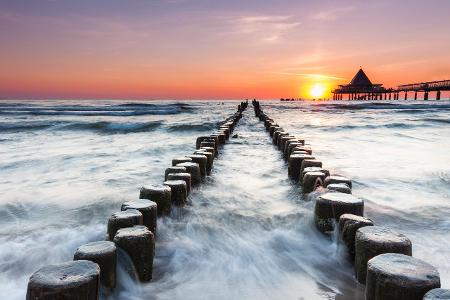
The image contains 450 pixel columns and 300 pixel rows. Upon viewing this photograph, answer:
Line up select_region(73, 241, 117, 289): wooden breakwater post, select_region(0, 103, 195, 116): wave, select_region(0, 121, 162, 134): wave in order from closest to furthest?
select_region(73, 241, 117, 289): wooden breakwater post < select_region(0, 121, 162, 134): wave < select_region(0, 103, 195, 116): wave

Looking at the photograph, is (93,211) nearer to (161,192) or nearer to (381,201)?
(161,192)

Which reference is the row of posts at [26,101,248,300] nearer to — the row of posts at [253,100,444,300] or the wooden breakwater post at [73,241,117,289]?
the wooden breakwater post at [73,241,117,289]

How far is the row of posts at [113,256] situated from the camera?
182 cm

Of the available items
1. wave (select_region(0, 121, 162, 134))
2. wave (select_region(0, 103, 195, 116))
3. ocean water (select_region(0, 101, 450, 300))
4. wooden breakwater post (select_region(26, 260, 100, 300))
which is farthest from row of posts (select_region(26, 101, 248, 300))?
wave (select_region(0, 103, 195, 116))

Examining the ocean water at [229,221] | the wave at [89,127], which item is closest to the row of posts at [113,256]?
the ocean water at [229,221]

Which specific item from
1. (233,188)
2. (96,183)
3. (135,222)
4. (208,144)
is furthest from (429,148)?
(135,222)

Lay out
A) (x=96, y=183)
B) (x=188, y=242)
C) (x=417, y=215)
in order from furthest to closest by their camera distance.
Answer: (x=96, y=183) → (x=417, y=215) → (x=188, y=242)

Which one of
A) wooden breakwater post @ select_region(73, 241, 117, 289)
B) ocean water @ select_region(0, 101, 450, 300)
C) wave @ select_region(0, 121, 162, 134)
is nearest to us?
wooden breakwater post @ select_region(73, 241, 117, 289)

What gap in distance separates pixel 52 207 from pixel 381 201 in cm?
421

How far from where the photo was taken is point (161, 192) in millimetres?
3686

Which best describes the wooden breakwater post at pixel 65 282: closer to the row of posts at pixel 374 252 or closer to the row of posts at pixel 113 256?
the row of posts at pixel 113 256

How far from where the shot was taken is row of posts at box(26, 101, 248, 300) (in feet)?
5.96

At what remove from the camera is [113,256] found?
230cm

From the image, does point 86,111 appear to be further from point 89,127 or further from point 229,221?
point 229,221
